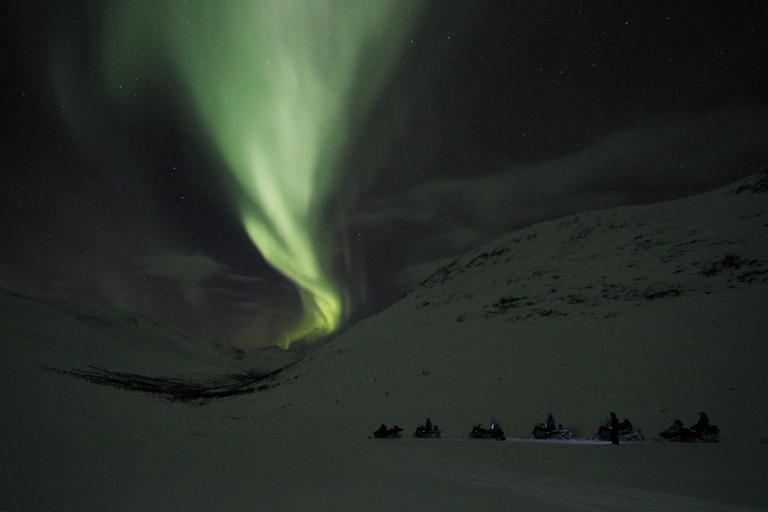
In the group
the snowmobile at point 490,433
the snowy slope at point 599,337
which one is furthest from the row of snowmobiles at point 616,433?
the snowy slope at point 599,337

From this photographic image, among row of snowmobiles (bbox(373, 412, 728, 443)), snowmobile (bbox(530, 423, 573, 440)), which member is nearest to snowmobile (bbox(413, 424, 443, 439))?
row of snowmobiles (bbox(373, 412, 728, 443))

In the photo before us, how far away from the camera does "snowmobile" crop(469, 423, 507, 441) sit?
58.6 ft

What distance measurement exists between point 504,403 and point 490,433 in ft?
27.2

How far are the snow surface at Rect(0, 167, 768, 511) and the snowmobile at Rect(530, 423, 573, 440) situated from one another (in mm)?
1561

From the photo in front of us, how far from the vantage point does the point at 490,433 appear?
61.0 ft

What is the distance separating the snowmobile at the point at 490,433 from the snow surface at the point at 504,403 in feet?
2.15

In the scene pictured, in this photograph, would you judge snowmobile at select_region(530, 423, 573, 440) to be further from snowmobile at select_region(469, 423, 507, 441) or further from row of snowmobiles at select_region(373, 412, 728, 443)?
snowmobile at select_region(469, 423, 507, 441)

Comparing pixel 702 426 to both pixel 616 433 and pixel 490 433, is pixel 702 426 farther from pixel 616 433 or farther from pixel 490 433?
pixel 490 433

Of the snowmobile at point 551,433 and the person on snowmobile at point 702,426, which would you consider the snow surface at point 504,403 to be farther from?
the snowmobile at point 551,433

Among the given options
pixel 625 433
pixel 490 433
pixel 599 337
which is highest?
pixel 599 337

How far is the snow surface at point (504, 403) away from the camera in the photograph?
22.0 feet

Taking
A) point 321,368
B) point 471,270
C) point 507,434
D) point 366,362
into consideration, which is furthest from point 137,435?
point 471,270

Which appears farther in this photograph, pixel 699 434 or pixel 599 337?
pixel 599 337

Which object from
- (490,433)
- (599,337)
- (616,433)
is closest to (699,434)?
(616,433)
